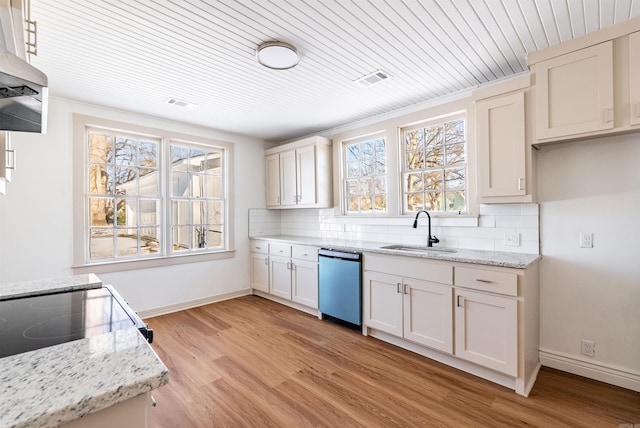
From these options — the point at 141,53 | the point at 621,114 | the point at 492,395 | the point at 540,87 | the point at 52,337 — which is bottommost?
the point at 492,395

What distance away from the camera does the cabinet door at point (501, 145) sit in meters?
2.33

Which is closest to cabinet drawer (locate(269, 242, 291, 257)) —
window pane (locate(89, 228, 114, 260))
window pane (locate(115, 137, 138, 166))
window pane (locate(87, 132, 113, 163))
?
window pane (locate(89, 228, 114, 260))

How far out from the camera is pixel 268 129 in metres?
4.36

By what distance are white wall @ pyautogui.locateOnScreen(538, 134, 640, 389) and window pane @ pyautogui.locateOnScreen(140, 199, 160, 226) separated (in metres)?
4.18

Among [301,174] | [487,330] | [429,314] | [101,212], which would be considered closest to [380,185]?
[301,174]

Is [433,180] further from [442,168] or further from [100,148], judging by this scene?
[100,148]

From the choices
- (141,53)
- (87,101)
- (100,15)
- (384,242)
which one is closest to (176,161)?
(87,101)

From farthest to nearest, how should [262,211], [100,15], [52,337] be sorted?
[262,211]
[100,15]
[52,337]

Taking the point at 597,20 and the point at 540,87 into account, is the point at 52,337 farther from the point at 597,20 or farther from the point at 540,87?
the point at 597,20

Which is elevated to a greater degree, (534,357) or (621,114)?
(621,114)

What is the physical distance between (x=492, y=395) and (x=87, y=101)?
4612 mm

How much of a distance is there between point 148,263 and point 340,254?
2393 millimetres

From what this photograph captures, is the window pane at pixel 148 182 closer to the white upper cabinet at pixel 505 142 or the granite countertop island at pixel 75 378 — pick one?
the granite countertop island at pixel 75 378

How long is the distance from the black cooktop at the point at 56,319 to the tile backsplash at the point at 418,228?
2816 mm
